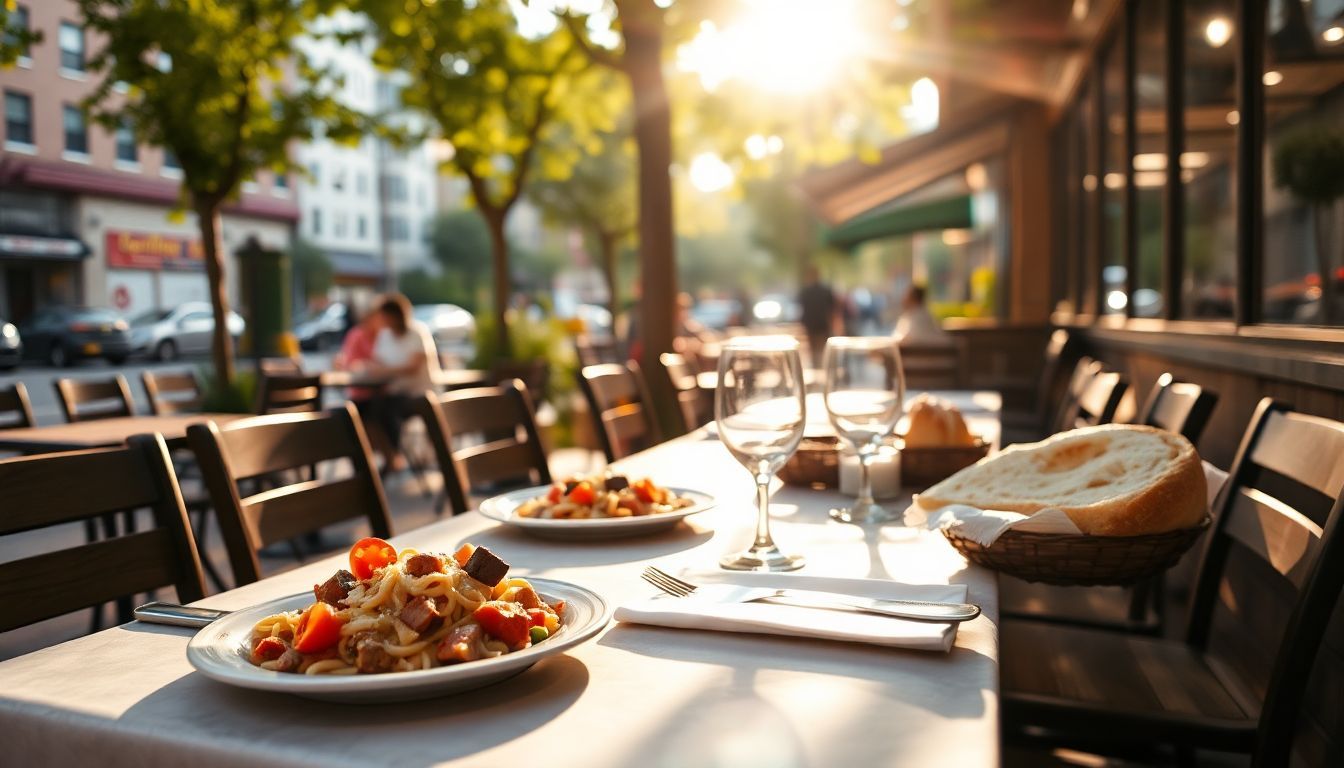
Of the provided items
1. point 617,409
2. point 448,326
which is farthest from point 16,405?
point 448,326

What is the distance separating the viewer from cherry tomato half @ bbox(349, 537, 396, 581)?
1.23 meters

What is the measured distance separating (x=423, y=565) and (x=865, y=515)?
1.02 meters

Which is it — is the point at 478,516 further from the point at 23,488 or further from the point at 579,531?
the point at 23,488

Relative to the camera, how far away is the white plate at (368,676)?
0.97 meters

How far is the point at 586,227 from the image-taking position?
76.0 ft

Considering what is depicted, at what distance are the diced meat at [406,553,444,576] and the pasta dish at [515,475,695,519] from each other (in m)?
0.73

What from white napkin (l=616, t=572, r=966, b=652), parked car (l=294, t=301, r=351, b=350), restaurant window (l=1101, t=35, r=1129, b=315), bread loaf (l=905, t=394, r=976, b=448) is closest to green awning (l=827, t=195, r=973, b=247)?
restaurant window (l=1101, t=35, r=1129, b=315)

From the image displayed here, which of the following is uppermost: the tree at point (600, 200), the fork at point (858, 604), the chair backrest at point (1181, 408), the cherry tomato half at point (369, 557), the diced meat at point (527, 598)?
the tree at point (600, 200)

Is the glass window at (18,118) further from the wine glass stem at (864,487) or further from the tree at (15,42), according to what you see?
the wine glass stem at (864,487)

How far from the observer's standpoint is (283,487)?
2287 mm

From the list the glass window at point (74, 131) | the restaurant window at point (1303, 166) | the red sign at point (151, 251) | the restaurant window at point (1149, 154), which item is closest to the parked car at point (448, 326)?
the red sign at point (151, 251)

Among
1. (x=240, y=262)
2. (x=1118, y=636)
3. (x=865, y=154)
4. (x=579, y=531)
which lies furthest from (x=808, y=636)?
(x=240, y=262)

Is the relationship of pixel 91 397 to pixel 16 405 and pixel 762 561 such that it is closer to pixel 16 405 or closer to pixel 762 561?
pixel 16 405

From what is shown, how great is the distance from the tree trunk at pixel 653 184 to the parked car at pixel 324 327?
24213 mm
